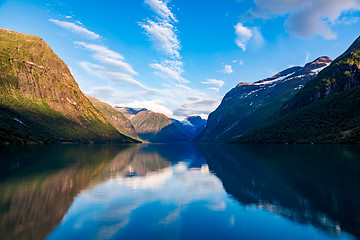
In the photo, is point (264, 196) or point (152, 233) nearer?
point (152, 233)

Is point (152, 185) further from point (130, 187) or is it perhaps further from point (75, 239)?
point (75, 239)

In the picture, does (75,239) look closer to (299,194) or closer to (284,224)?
(284,224)

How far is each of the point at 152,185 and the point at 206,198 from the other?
8.67 meters

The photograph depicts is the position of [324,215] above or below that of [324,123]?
below

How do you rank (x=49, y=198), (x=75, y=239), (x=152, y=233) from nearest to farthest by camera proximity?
(x=75, y=239)
(x=152, y=233)
(x=49, y=198)

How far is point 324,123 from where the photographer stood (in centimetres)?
17100

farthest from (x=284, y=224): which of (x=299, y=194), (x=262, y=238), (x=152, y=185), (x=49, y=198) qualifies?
(x=49, y=198)

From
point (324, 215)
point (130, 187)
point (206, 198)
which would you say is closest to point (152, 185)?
point (130, 187)

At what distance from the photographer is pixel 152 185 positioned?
2717cm

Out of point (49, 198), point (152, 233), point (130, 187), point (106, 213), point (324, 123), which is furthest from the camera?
point (324, 123)

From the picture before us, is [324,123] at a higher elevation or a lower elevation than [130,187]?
higher

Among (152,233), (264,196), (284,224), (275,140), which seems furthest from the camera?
(275,140)

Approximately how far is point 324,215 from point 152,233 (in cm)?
1259

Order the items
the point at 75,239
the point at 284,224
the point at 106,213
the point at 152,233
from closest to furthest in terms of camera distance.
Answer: the point at 75,239 → the point at 152,233 → the point at 284,224 → the point at 106,213
